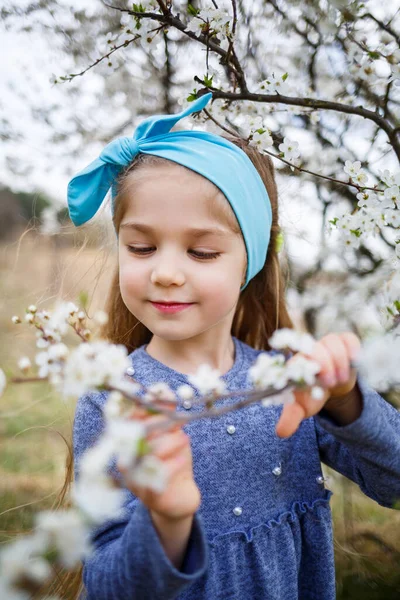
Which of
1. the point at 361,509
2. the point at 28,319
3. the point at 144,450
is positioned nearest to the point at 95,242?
the point at 28,319

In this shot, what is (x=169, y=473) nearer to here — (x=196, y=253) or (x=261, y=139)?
(x=196, y=253)

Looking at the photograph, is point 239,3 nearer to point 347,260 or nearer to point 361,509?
point 347,260

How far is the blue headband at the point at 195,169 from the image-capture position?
1.15 m

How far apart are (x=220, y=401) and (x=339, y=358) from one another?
0.44 meters

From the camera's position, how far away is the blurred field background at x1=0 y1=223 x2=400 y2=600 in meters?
1.64

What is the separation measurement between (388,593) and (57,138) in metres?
2.74

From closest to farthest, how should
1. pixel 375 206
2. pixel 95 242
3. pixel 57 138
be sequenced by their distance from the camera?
pixel 375 206 → pixel 95 242 → pixel 57 138

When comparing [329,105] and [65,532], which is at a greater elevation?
[329,105]

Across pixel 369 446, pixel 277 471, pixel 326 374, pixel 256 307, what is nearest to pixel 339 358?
pixel 326 374

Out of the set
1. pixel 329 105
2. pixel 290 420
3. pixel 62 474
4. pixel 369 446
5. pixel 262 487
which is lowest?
pixel 62 474

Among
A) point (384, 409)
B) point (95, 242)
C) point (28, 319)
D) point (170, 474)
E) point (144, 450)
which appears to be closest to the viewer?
point (144, 450)

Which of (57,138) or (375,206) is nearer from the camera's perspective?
(375,206)

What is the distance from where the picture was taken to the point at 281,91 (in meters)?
1.47

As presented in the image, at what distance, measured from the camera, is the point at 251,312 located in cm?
162
